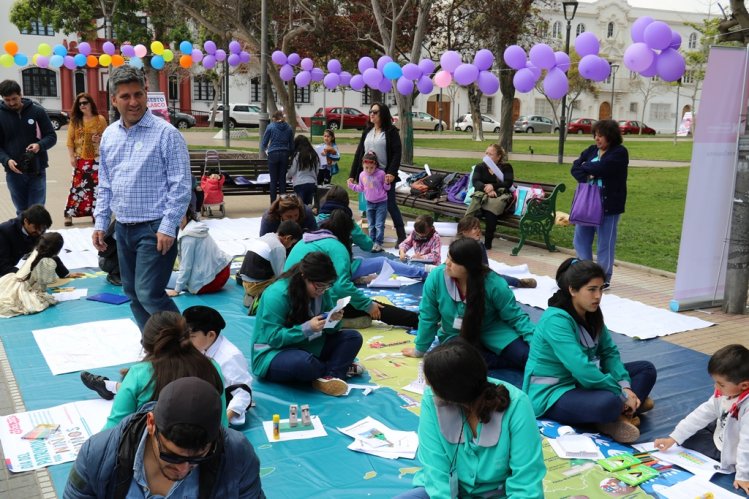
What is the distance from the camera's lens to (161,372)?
2.93m

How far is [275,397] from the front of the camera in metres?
4.93

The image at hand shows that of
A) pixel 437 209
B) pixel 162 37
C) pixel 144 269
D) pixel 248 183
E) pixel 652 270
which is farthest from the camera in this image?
pixel 162 37

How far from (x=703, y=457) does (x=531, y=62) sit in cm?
760

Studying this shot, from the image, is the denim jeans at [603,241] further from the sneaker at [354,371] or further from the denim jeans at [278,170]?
the denim jeans at [278,170]

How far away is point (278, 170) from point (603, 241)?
19.0ft

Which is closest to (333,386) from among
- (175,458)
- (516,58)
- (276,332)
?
(276,332)

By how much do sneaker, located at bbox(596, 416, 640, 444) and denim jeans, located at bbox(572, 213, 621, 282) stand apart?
11.7ft

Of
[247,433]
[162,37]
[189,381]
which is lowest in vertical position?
[247,433]

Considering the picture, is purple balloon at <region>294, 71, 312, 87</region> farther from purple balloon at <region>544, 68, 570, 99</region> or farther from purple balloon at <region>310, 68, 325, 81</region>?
purple balloon at <region>544, 68, 570, 99</region>

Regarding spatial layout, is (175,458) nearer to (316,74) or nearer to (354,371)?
(354,371)

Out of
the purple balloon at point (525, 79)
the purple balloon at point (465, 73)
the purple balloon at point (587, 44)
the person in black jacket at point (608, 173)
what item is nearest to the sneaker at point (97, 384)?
the person in black jacket at point (608, 173)

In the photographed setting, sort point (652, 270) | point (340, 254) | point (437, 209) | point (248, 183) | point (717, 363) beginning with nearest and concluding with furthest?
point (717, 363) < point (340, 254) < point (652, 270) < point (437, 209) < point (248, 183)

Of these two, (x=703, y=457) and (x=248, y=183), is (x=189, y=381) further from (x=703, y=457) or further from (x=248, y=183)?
(x=248, y=183)

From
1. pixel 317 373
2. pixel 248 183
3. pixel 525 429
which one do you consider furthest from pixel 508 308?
pixel 248 183
